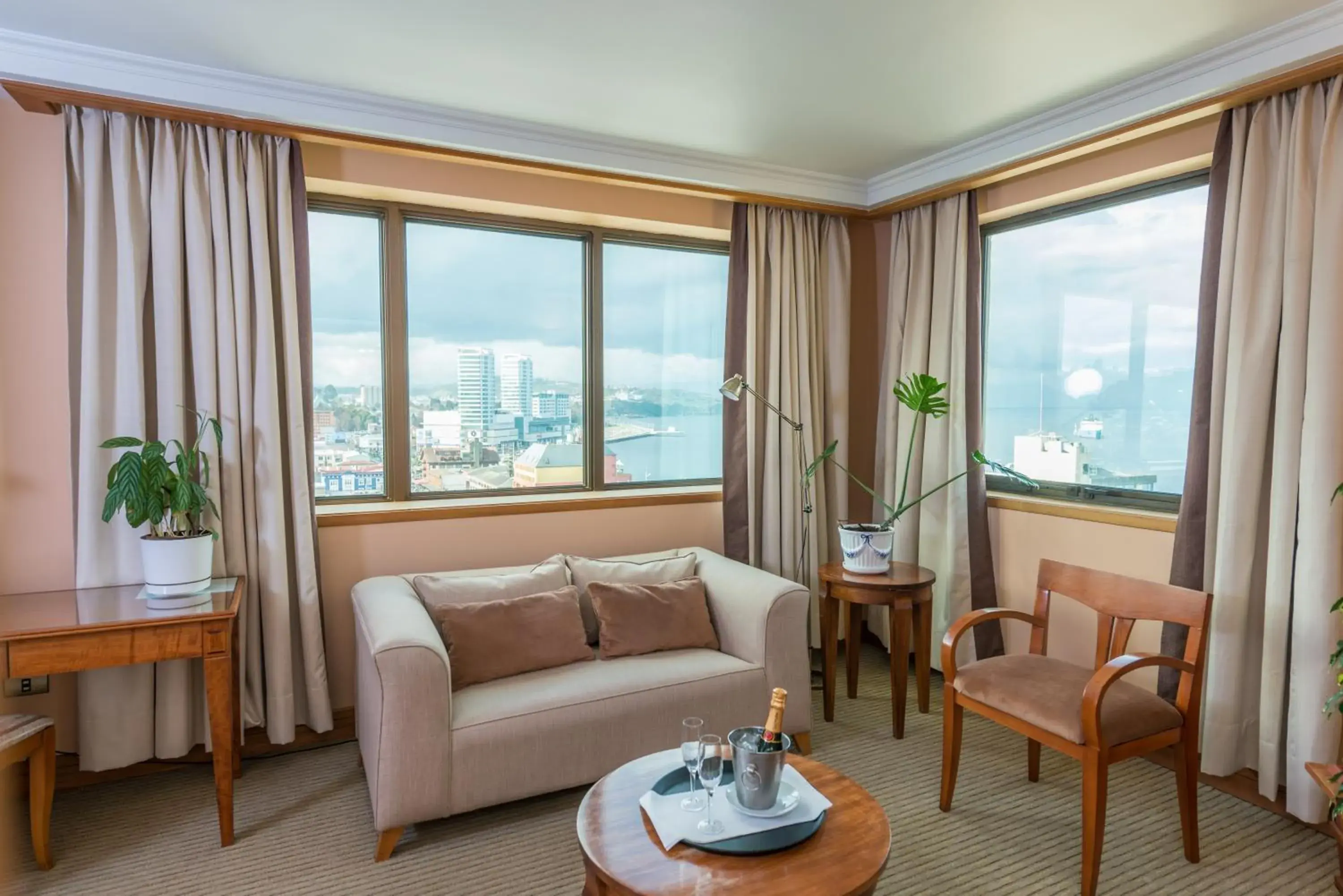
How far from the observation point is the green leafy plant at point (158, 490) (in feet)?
8.21

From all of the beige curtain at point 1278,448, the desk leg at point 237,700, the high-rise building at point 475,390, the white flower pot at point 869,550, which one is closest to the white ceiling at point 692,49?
the beige curtain at point 1278,448

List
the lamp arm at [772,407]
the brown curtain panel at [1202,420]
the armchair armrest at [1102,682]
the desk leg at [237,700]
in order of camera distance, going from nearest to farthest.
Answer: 1. the armchair armrest at [1102,682]
2. the brown curtain panel at [1202,420]
3. the desk leg at [237,700]
4. the lamp arm at [772,407]

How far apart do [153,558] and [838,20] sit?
2.78m

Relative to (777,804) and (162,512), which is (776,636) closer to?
(777,804)

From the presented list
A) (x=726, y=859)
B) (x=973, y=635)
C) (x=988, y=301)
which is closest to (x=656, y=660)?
(x=726, y=859)

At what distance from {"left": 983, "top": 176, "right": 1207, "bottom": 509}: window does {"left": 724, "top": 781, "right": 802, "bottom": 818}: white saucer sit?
2.16 m

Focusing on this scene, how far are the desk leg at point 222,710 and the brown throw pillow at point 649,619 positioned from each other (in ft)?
4.16

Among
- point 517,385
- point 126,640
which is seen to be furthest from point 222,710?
point 517,385

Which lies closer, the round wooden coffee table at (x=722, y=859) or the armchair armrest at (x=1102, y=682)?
the round wooden coffee table at (x=722, y=859)

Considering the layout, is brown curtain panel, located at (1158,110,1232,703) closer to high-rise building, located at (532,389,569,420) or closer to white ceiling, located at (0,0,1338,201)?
white ceiling, located at (0,0,1338,201)

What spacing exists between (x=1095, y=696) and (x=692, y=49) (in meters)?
2.35

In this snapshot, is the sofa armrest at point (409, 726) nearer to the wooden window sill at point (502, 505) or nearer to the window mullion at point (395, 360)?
the wooden window sill at point (502, 505)

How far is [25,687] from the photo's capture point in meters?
2.75

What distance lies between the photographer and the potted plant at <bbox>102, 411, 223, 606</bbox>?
2.51 m
